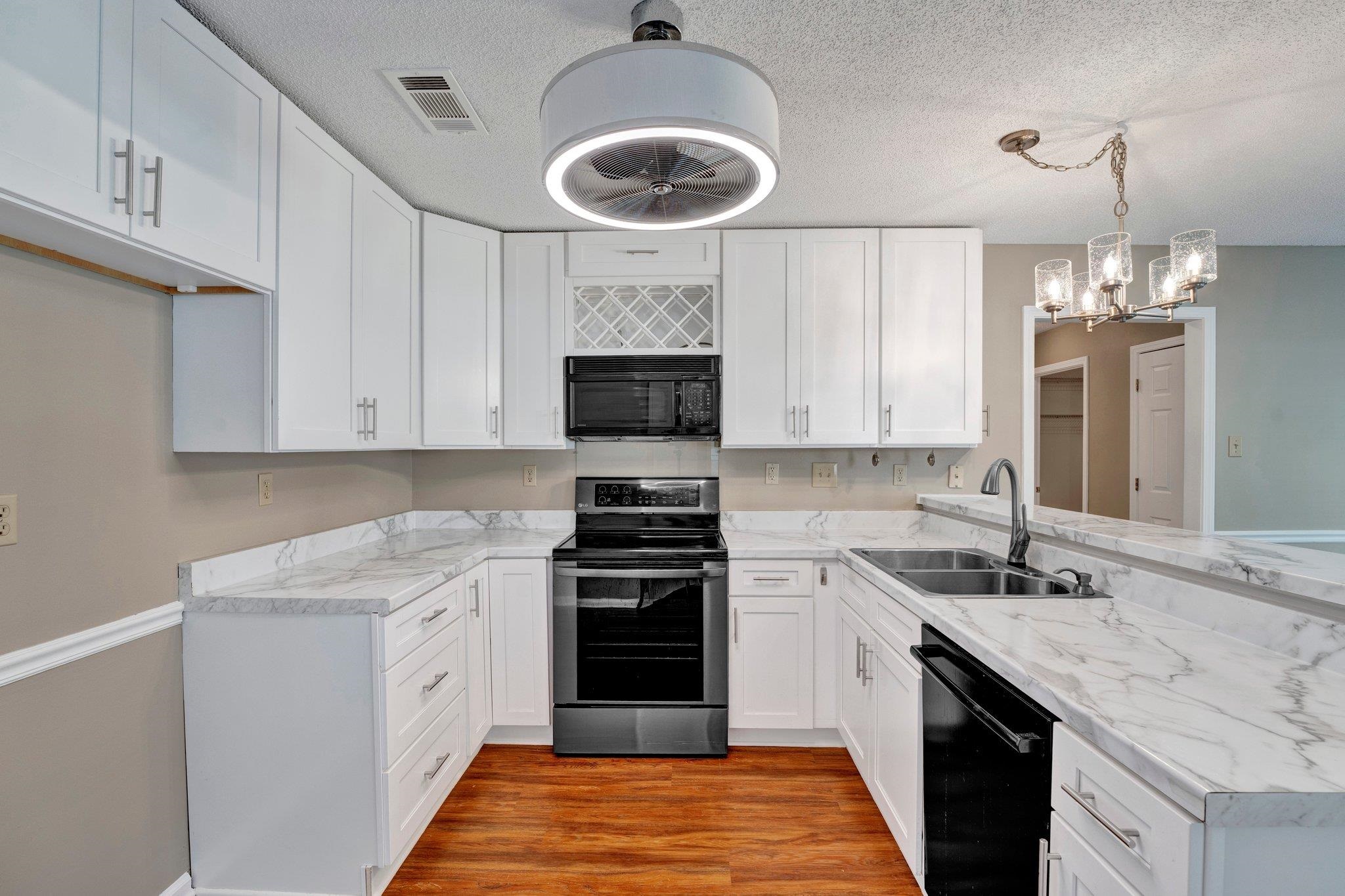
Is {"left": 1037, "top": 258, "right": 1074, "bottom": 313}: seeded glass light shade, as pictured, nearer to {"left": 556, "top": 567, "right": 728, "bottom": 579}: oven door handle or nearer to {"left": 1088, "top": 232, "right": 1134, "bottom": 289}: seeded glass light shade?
{"left": 1088, "top": 232, "right": 1134, "bottom": 289}: seeded glass light shade

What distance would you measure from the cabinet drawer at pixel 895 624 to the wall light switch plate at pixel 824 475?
1089 millimetres

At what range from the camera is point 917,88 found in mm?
1747

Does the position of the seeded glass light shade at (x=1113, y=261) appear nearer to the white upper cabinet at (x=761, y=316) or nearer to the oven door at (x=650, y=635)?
the white upper cabinet at (x=761, y=316)

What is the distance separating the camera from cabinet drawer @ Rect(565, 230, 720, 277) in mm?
2793

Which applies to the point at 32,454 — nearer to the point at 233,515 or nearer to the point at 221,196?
the point at 233,515

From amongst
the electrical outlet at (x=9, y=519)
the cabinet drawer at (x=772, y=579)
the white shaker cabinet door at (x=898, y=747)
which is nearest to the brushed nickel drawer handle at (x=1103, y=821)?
the white shaker cabinet door at (x=898, y=747)

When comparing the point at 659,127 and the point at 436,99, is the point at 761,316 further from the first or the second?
the point at 659,127

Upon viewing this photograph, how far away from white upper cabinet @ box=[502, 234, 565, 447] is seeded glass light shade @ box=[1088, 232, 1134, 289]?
219 centimetres

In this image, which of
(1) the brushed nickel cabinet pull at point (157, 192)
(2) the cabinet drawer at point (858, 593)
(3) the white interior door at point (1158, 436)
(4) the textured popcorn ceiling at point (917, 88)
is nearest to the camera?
(1) the brushed nickel cabinet pull at point (157, 192)

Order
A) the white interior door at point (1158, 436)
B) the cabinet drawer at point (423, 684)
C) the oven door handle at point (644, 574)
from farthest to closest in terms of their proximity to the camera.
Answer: the white interior door at point (1158, 436) < the oven door handle at point (644, 574) < the cabinet drawer at point (423, 684)

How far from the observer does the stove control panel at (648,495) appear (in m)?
2.98

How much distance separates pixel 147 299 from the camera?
5.28 feet

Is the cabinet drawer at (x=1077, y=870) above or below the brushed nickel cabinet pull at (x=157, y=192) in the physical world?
below

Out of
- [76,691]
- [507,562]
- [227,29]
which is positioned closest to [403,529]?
[507,562]
